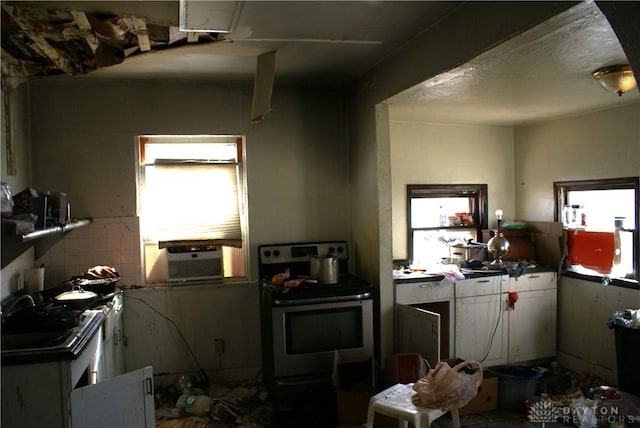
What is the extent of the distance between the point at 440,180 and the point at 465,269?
3.28ft

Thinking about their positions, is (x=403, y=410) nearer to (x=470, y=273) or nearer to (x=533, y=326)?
(x=470, y=273)

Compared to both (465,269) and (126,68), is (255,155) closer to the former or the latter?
(126,68)

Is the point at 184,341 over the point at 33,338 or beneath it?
beneath

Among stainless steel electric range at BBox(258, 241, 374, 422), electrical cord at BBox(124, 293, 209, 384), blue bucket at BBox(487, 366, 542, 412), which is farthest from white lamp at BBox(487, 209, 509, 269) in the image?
electrical cord at BBox(124, 293, 209, 384)

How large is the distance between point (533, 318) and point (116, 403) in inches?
139

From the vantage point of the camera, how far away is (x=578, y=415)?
3.07 m

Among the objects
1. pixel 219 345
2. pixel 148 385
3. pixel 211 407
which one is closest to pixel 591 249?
pixel 219 345

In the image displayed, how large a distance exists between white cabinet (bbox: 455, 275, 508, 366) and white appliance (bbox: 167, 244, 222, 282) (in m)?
2.01

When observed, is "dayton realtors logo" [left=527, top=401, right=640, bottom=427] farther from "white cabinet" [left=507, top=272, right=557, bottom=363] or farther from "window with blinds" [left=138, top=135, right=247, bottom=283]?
"window with blinds" [left=138, top=135, right=247, bottom=283]

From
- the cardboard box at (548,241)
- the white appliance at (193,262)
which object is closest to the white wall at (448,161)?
the cardboard box at (548,241)

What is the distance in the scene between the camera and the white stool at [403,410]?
228 centimetres

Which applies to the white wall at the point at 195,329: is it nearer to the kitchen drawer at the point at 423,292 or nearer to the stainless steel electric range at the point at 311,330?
the stainless steel electric range at the point at 311,330

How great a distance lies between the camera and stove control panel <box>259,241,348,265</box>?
3760mm

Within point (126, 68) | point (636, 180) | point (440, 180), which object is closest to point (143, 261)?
point (126, 68)
